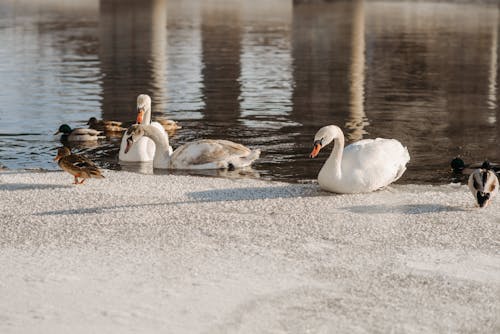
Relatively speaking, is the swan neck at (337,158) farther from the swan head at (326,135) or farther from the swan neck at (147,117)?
the swan neck at (147,117)

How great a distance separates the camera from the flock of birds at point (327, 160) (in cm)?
1135

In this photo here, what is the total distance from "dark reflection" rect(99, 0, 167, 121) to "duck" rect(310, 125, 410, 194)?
811cm

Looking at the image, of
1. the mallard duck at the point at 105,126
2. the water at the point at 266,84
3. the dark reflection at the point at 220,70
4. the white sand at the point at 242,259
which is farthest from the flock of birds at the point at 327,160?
the dark reflection at the point at 220,70

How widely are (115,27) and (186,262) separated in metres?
42.6

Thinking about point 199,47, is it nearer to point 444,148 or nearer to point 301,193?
point 444,148

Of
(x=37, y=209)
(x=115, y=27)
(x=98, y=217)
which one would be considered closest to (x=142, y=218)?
(x=98, y=217)

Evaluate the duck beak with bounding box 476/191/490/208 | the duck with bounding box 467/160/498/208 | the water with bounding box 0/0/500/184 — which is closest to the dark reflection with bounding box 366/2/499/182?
the water with bounding box 0/0/500/184

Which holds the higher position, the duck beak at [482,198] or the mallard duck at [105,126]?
the duck beak at [482,198]

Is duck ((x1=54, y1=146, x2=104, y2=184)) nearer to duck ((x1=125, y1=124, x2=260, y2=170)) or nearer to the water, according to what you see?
duck ((x1=125, y1=124, x2=260, y2=170))

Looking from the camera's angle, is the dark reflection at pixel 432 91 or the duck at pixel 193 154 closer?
the duck at pixel 193 154

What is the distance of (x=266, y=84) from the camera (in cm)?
2523

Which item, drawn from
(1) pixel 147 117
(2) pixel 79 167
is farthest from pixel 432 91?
(2) pixel 79 167

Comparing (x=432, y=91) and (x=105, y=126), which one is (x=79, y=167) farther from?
(x=432, y=91)

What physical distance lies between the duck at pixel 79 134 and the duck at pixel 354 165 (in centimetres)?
546
